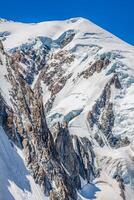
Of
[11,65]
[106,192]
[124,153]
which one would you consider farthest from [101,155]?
[11,65]

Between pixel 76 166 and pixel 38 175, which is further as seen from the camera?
pixel 76 166

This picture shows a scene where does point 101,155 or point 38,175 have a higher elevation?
point 38,175

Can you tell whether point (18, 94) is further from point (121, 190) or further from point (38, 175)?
point (121, 190)

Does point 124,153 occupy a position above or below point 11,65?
below

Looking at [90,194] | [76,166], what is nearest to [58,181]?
[90,194]

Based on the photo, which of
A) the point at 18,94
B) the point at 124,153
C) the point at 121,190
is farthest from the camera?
the point at 124,153

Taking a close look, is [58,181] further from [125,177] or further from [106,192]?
[125,177]

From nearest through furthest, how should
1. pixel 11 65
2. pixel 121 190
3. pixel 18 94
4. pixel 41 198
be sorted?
1. pixel 41 198
2. pixel 18 94
3. pixel 11 65
4. pixel 121 190

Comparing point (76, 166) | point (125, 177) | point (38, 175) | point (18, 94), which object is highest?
point (18, 94)

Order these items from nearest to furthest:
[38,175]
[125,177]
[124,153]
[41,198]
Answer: [41,198] → [38,175] → [125,177] → [124,153]
